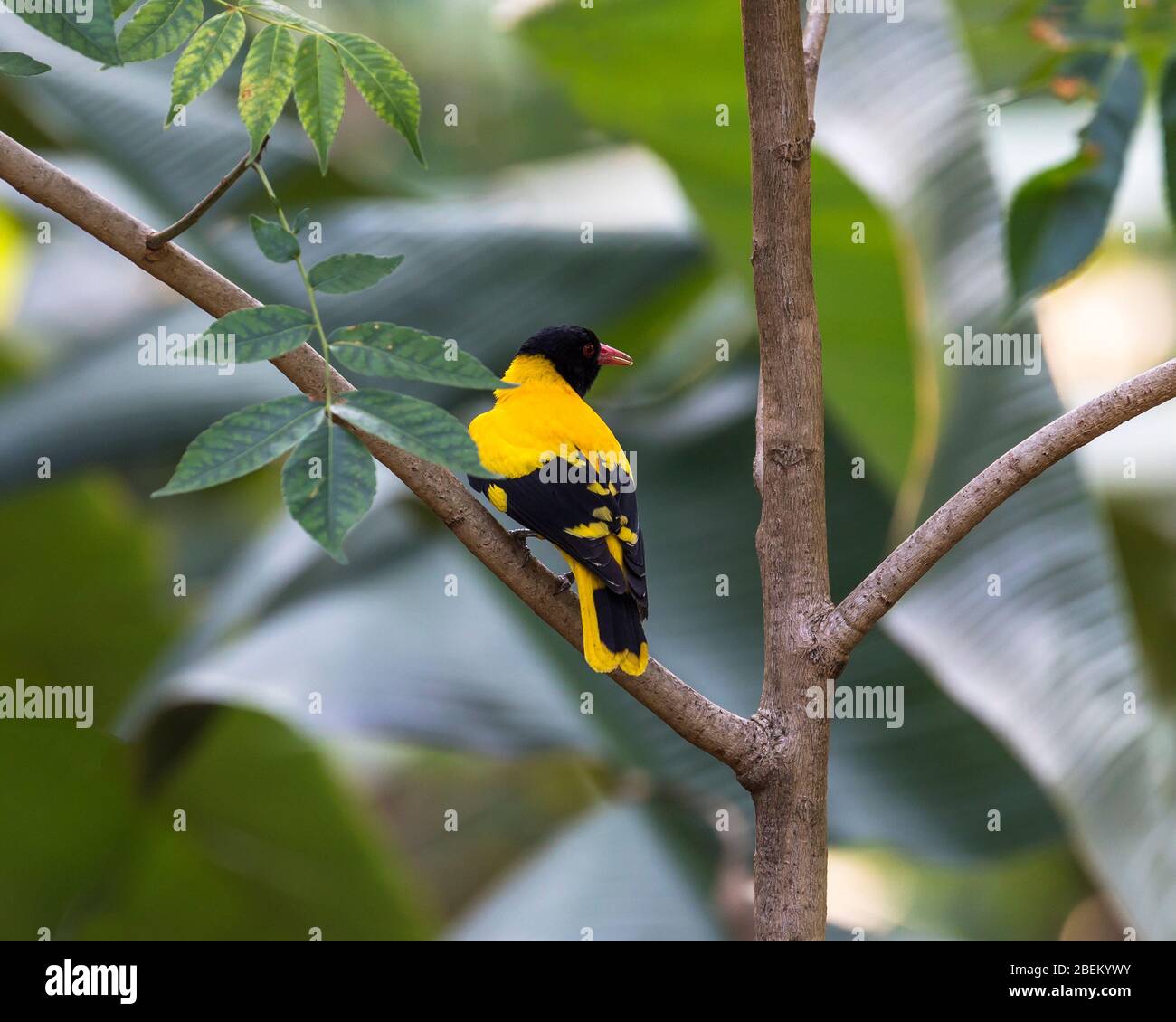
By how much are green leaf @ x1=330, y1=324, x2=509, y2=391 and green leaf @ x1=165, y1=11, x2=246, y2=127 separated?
264 mm

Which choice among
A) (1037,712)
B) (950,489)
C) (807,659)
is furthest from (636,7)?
(807,659)

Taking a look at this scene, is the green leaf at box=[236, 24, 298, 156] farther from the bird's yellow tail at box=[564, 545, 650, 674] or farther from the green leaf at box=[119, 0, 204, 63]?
the bird's yellow tail at box=[564, 545, 650, 674]

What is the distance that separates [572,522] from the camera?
1.69m

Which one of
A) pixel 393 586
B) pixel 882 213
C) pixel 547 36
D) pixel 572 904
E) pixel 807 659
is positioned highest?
pixel 547 36

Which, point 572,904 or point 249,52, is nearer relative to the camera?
point 249,52

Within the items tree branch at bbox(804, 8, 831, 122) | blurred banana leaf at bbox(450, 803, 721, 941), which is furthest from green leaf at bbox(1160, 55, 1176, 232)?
blurred banana leaf at bbox(450, 803, 721, 941)

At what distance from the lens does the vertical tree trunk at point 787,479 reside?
1229 mm

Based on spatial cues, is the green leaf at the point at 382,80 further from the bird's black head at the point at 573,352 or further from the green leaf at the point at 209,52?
the bird's black head at the point at 573,352

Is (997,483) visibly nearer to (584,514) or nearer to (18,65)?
(584,514)

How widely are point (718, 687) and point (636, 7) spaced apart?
60.3 inches
